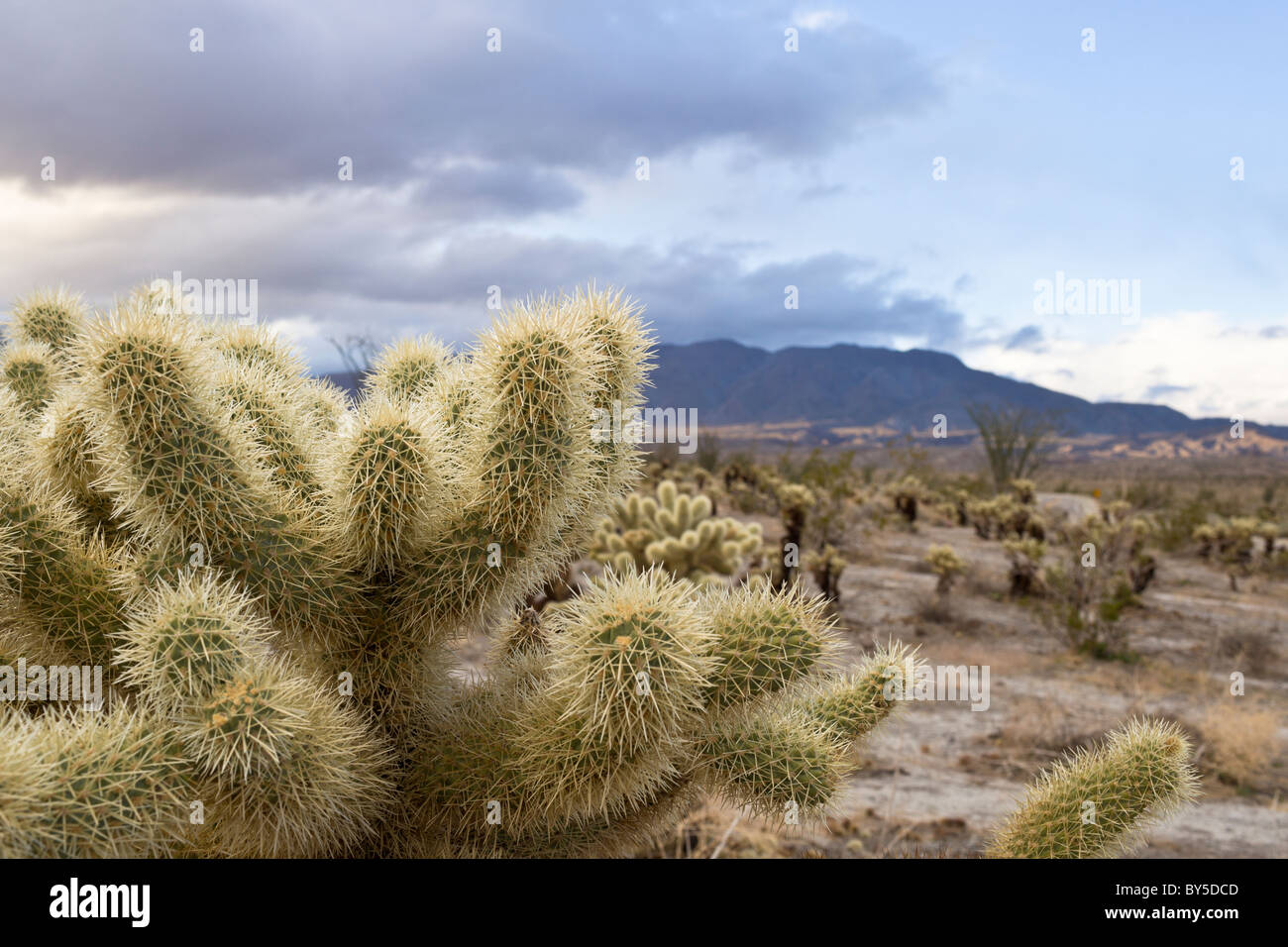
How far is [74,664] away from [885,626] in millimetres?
10882

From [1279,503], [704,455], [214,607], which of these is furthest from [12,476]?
[1279,503]

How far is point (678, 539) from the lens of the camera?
8.65m

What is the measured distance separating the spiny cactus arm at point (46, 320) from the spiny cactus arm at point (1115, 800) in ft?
12.9

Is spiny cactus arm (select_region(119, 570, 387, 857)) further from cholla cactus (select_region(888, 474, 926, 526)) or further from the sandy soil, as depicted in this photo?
cholla cactus (select_region(888, 474, 926, 526))

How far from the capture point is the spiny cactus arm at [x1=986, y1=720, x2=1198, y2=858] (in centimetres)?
259

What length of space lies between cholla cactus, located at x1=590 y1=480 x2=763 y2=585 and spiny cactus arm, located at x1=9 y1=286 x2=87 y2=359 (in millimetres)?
5048

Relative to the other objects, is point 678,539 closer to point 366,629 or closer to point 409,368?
point 409,368

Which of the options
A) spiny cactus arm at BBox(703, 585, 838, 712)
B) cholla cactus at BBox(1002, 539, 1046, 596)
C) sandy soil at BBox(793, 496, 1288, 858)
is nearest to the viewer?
spiny cactus arm at BBox(703, 585, 838, 712)

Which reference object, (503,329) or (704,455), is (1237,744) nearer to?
(503,329)

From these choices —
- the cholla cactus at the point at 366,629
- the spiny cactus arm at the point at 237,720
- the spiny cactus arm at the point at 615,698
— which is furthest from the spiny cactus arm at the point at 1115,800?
the spiny cactus arm at the point at 237,720

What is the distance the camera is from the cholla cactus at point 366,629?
5.64 ft

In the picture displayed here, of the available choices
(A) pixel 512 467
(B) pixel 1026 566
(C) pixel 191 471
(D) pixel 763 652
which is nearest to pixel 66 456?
(C) pixel 191 471

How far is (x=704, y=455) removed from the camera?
25.0 metres

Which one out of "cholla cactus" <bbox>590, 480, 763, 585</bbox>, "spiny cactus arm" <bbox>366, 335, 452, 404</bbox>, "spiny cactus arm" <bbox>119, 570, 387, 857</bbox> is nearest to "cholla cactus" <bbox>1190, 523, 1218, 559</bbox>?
"cholla cactus" <bbox>590, 480, 763, 585</bbox>
